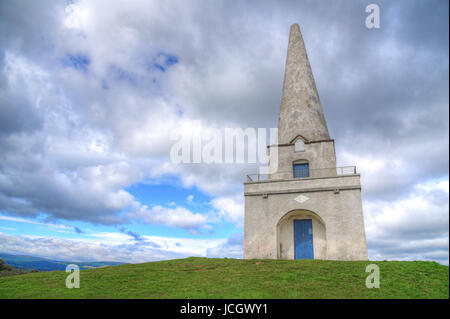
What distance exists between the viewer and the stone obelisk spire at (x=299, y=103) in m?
23.1

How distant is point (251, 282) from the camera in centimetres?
1238

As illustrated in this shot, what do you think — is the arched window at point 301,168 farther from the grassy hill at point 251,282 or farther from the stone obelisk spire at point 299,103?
the grassy hill at point 251,282

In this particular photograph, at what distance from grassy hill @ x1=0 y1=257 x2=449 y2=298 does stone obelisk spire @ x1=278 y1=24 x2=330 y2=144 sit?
413 inches

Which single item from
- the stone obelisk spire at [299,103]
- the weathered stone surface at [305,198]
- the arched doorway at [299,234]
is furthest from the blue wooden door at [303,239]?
the stone obelisk spire at [299,103]

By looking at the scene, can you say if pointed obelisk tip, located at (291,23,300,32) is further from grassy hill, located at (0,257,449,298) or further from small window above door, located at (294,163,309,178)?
grassy hill, located at (0,257,449,298)

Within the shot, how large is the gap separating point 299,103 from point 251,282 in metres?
15.9

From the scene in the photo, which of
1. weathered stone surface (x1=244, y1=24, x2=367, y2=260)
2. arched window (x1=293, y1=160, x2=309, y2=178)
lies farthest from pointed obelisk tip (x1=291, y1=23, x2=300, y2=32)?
arched window (x1=293, y1=160, x2=309, y2=178)

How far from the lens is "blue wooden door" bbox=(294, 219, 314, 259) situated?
1970 cm

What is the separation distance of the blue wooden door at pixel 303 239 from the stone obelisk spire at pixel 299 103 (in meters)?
6.52

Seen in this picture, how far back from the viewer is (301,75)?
24859 millimetres
